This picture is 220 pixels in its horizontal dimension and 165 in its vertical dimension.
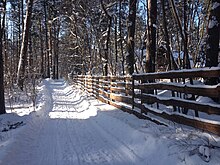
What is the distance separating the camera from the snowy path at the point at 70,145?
6169mm

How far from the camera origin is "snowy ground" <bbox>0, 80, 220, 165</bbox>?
17.5 ft

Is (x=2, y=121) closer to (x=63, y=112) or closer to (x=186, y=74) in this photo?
(x=63, y=112)

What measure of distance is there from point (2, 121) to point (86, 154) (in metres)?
4.54

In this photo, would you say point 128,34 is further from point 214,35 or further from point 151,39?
point 214,35

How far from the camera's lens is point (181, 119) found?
655 cm

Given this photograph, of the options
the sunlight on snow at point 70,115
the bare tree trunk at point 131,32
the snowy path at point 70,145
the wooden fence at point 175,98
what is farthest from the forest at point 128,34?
the snowy path at point 70,145

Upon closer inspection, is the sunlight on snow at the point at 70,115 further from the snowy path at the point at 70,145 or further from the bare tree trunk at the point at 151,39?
the bare tree trunk at the point at 151,39

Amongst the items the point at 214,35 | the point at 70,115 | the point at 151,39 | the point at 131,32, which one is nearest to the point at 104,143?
the point at 214,35

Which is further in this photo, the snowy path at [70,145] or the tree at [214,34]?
the tree at [214,34]

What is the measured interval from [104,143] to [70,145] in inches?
32.8

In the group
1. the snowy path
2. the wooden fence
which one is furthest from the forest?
the snowy path

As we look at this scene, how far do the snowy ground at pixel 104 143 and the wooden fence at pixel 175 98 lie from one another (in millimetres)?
273

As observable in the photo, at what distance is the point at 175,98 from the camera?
6855 mm

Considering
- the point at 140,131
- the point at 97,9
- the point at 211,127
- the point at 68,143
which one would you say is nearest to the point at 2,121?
the point at 68,143
